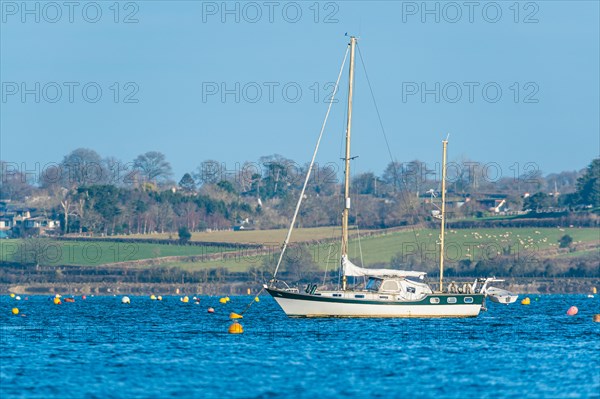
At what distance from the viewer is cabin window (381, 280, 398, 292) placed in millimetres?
81000

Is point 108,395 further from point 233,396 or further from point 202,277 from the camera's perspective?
point 202,277

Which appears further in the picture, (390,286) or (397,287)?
(397,287)

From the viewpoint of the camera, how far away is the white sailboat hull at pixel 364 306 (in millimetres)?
79688

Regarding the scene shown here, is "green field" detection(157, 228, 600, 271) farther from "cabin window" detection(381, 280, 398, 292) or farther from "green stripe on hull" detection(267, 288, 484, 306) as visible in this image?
"cabin window" detection(381, 280, 398, 292)

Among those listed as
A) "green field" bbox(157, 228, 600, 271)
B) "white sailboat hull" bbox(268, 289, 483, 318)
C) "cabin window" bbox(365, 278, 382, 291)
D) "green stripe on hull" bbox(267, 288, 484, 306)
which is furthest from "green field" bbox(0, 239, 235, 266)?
"green stripe on hull" bbox(267, 288, 484, 306)

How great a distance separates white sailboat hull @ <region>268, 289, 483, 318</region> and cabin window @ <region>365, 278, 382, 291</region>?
141 cm

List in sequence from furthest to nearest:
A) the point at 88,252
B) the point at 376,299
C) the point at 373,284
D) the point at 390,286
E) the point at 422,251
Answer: the point at 422,251, the point at 88,252, the point at 373,284, the point at 390,286, the point at 376,299

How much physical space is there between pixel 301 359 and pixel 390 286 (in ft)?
74.1

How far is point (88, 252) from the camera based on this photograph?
632 ft

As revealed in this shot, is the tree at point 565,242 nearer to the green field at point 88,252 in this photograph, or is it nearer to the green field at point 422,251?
the green field at point 422,251

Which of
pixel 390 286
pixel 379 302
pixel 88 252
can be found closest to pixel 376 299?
pixel 379 302

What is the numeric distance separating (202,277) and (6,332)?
101 meters

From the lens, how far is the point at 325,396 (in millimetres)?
47531

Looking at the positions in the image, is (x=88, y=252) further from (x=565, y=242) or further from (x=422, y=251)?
(x=565, y=242)
